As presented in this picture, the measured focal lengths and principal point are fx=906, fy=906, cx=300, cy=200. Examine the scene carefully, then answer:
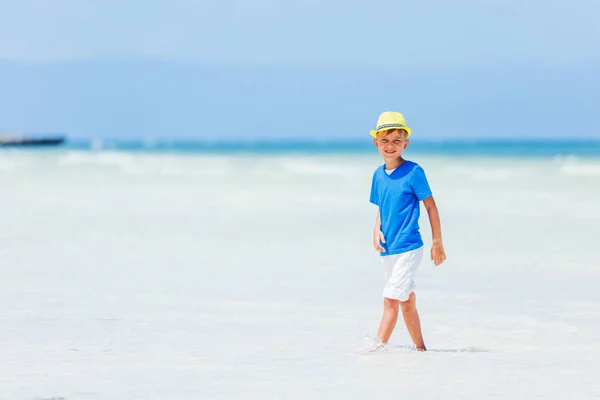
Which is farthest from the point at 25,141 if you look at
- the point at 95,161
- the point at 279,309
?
the point at 279,309

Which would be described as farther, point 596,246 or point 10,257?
point 596,246

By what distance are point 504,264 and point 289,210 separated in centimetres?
639

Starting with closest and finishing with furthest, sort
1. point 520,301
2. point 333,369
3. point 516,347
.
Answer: point 333,369, point 516,347, point 520,301

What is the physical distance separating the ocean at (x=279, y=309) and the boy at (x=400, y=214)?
1.38 ft

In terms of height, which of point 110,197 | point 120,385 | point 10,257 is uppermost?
point 110,197

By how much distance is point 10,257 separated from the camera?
856 centimetres

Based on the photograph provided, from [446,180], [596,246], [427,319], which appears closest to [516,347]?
[427,319]

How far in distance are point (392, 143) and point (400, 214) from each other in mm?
376

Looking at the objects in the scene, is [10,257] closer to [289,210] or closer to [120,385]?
[120,385]

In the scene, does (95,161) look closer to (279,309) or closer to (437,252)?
(279,309)

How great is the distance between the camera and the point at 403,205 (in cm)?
473

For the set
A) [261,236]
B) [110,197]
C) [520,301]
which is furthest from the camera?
[110,197]

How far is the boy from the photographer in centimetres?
471

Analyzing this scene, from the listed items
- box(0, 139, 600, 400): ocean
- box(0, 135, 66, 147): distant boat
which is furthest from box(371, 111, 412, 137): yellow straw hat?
box(0, 135, 66, 147): distant boat
